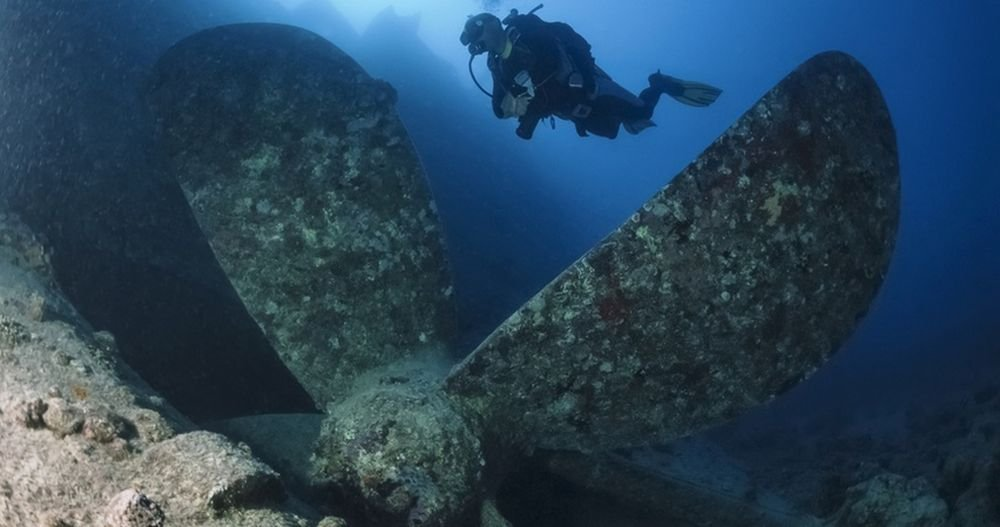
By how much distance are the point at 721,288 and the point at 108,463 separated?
3054 mm

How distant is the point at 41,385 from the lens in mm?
3250

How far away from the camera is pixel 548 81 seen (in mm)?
7867

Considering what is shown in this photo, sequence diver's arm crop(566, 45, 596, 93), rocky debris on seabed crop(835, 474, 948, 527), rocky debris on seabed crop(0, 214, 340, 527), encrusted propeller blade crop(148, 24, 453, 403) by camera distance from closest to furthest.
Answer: rocky debris on seabed crop(0, 214, 340, 527), rocky debris on seabed crop(835, 474, 948, 527), encrusted propeller blade crop(148, 24, 453, 403), diver's arm crop(566, 45, 596, 93)

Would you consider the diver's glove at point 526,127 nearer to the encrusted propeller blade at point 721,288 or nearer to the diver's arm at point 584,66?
the diver's arm at point 584,66

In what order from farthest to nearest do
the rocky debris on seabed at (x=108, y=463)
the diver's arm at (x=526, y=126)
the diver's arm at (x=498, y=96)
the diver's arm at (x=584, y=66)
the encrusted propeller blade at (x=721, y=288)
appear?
the diver's arm at (x=584, y=66) → the diver's arm at (x=526, y=126) → the diver's arm at (x=498, y=96) → the encrusted propeller blade at (x=721, y=288) → the rocky debris on seabed at (x=108, y=463)

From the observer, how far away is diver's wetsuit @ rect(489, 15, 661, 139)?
756 cm

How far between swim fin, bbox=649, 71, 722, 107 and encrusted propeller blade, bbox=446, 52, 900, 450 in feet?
15.9

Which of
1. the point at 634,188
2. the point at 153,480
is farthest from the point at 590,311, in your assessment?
the point at 634,188

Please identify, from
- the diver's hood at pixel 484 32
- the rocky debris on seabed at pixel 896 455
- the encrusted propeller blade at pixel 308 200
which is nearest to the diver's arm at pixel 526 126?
the diver's hood at pixel 484 32

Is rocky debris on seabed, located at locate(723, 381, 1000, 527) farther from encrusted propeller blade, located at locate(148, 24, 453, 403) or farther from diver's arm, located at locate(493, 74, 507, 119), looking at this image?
diver's arm, located at locate(493, 74, 507, 119)

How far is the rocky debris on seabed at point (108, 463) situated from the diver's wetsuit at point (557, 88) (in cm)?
481

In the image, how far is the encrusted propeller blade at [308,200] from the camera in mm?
5371

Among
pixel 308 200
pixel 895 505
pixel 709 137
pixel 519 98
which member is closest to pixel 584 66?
pixel 519 98

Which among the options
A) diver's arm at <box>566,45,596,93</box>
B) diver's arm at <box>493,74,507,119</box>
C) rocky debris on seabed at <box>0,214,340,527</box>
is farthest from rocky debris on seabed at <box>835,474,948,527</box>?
diver's arm at <box>566,45,596,93</box>
